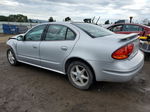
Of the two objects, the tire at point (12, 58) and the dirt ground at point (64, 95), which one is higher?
the tire at point (12, 58)

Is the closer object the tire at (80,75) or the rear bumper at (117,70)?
the rear bumper at (117,70)

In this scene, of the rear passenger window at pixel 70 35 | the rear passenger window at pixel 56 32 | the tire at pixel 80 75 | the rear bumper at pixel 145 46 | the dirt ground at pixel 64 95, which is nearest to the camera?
the dirt ground at pixel 64 95

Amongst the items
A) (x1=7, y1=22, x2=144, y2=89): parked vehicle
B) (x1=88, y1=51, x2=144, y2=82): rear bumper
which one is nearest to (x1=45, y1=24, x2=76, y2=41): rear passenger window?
(x1=7, y1=22, x2=144, y2=89): parked vehicle

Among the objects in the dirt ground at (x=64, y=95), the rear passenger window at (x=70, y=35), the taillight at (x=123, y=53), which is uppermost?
the rear passenger window at (x=70, y=35)

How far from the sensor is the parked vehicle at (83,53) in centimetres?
257

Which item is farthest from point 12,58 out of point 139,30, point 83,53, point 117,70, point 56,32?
point 139,30

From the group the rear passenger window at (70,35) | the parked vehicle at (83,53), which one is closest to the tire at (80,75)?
the parked vehicle at (83,53)

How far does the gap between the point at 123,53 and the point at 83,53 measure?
77cm

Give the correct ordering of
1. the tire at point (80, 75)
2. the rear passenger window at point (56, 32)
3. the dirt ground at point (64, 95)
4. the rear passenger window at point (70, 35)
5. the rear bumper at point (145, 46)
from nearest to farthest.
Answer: the dirt ground at point (64, 95) < the tire at point (80, 75) < the rear passenger window at point (70, 35) < the rear passenger window at point (56, 32) < the rear bumper at point (145, 46)

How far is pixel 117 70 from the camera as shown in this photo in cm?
254

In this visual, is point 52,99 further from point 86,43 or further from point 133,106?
point 133,106

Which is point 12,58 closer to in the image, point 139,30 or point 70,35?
point 70,35

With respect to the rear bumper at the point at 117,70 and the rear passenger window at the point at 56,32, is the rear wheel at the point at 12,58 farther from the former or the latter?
the rear bumper at the point at 117,70

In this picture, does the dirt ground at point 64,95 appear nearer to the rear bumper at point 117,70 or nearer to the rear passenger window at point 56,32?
the rear bumper at point 117,70
